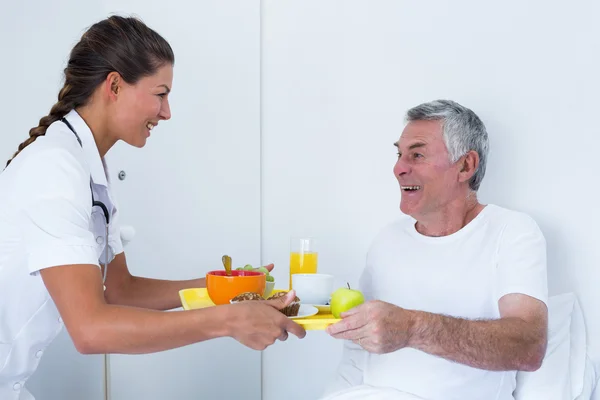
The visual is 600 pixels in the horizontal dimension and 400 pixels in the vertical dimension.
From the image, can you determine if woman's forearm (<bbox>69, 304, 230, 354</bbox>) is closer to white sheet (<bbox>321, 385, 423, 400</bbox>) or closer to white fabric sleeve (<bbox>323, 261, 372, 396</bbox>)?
white sheet (<bbox>321, 385, 423, 400</bbox>)

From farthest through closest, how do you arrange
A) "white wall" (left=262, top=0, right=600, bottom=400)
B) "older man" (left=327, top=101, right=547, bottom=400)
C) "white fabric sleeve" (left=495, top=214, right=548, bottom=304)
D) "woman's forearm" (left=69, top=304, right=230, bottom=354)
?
"white wall" (left=262, top=0, right=600, bottom=400)
"white fabric sleeve" (left=495, top=214, right=548, bottom=304)
"older man" (left=327, top=101, right=547, bottom=400)
"woman's forearm" (left=69, top=304, right=230, bottom=354)

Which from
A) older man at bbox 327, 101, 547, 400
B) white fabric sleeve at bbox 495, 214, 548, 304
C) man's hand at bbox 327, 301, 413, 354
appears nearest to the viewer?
man's hand at bbox 327, 301, 413, 354

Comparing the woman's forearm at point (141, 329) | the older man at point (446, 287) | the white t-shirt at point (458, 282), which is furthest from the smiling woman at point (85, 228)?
the white t-shirt at point (458, 282)

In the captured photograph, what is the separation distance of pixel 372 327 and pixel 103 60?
744 mm

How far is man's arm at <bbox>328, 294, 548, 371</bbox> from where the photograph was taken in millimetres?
1186

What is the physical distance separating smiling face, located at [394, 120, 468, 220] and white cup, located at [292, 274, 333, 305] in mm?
331

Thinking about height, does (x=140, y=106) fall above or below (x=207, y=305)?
above

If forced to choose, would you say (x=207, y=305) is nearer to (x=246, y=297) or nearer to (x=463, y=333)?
(x=246, y=297)

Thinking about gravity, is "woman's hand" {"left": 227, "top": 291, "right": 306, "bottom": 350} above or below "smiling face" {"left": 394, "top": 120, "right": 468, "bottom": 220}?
below

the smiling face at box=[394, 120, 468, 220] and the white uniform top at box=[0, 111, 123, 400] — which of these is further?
the smiling face at box=[394, 120, 468, 220]

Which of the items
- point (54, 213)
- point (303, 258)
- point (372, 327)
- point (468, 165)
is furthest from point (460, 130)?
point (54, 213)

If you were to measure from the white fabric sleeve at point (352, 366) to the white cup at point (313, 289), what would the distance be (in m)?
0.32

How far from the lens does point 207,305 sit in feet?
4.44

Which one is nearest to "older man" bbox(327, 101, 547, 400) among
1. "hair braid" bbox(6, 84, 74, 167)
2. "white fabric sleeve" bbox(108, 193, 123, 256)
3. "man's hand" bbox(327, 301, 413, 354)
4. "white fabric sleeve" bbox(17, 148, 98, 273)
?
"man's hand" bbox(327, 301, 413, 354)
